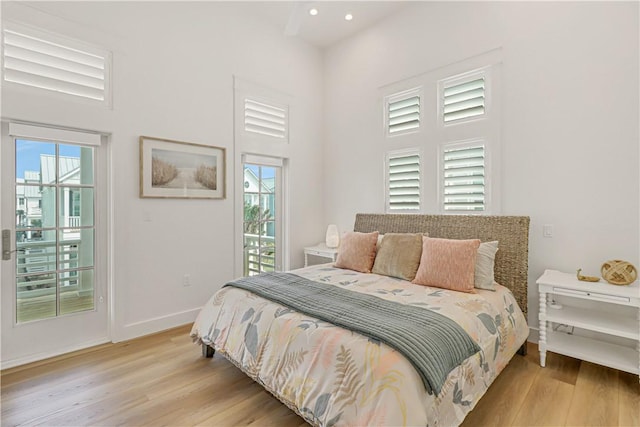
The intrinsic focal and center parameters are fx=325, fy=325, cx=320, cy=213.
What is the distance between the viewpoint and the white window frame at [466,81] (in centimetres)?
324

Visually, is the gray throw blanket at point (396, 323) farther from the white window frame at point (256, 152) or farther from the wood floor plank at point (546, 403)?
the white window frame at point (256, 152)

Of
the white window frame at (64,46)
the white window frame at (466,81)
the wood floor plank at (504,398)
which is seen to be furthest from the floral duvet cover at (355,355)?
the white window frame at (64,46)

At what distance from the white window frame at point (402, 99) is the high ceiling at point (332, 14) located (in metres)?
1.01

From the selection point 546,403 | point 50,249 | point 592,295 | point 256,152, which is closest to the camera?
point 546,403

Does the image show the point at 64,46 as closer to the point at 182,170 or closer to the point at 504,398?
the point at 182,170

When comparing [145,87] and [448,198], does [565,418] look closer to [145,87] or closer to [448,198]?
[448,198]

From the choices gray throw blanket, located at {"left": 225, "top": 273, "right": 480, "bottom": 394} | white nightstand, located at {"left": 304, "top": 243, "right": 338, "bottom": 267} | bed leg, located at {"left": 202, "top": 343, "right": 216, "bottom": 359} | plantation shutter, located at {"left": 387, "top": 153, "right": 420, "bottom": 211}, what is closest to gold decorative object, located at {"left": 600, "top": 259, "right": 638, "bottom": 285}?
gray throw blanket, located at {"left": 225, "top": 273, "right": 480, "bottom": 394}

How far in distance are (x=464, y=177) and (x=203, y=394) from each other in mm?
3053

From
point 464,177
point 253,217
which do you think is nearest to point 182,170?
point 253,217

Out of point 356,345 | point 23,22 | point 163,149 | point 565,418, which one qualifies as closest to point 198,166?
point 163,149

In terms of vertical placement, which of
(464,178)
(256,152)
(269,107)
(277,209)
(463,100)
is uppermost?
(269,107)

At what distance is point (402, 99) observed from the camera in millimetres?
3918

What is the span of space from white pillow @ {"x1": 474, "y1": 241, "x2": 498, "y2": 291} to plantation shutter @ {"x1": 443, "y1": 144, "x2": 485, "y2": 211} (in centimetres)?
62

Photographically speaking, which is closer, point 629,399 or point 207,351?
point 629,399
